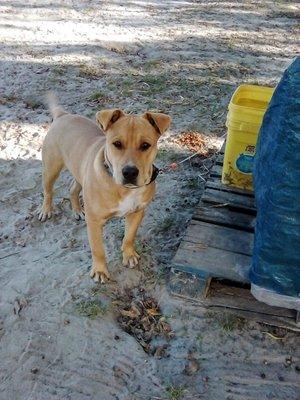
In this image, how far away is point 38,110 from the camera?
6.36 meters

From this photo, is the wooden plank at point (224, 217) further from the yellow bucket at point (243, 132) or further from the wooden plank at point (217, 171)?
the wooden plank at point (217, 171)

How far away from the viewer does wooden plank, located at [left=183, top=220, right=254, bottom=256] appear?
12.2ft

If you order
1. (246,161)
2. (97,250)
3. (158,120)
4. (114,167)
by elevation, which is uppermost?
(158,120)

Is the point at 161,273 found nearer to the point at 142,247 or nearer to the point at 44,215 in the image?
the point at 142,247

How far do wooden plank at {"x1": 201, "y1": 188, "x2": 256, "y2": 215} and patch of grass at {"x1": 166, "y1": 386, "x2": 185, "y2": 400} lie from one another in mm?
1693

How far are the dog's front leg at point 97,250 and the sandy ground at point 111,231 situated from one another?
0.11m

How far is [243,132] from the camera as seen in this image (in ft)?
13.6

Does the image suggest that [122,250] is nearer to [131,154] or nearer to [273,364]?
[131,154]

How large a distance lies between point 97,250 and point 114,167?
79 cm

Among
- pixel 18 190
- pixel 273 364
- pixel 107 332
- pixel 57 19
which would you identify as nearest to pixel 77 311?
pixel 107 332

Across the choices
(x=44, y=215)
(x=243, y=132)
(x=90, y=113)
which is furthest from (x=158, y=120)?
(x=90, y=113)

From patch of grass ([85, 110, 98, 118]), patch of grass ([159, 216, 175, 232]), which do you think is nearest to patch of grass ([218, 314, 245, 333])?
patch of grass ([159, 216, 175, 232])

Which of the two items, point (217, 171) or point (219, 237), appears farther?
point (217, 171)

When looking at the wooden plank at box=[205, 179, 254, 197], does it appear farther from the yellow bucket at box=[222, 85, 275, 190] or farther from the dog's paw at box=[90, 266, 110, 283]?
the dog's paw at box=[90, 266, 110, 283]
